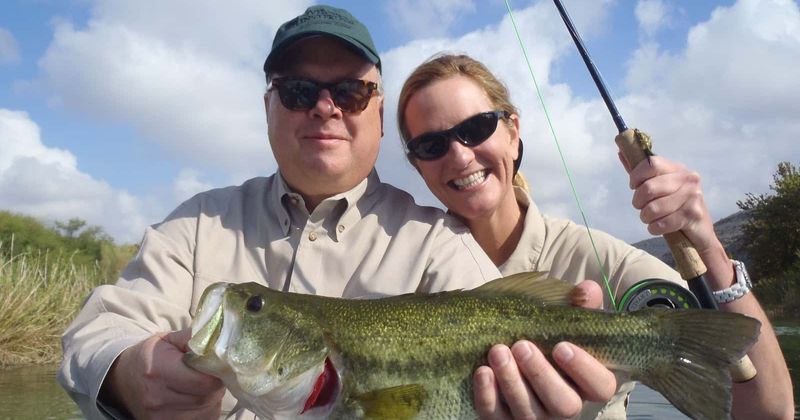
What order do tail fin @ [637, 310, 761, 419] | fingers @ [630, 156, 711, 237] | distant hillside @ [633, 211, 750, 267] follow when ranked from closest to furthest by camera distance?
1. tail fin @ [637, 310, 761, 419]
2. fingers @ [630, 156, 711, 237]
3. distant hillside @ [633, 211, 750, 267]

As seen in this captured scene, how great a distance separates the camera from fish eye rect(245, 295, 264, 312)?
294 centimetres

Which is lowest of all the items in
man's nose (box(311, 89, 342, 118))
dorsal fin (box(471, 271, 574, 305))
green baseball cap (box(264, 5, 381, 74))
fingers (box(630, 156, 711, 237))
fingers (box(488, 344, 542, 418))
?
fingers (box(488, 344, 542, 418))

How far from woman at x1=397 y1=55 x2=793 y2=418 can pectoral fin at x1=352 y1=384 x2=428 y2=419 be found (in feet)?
3.87

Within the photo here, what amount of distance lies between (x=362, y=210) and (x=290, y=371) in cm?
146

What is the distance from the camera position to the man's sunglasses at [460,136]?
478 centimetres

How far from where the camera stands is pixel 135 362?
3016mm

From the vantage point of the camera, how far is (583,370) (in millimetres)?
3096

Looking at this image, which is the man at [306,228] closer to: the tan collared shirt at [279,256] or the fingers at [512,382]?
the tan collared shirt at [279,256]

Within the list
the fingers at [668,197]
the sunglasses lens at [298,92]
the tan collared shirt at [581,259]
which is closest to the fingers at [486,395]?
the fingers at [668,197]

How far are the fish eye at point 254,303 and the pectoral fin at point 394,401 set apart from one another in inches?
21.5

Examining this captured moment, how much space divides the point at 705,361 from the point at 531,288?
0.81 m

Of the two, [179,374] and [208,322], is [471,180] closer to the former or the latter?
[208,322]

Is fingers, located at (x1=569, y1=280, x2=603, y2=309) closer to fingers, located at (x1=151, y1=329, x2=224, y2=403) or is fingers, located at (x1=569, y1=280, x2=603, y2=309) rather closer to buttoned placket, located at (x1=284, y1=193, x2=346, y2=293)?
buttoned placket, located at (x1=284, y1=193, x2=346, y2=293)

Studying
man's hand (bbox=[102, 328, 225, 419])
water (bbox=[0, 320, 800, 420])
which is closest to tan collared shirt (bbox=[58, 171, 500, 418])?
man's hand (bbox=[102, 328, 225, 419])
